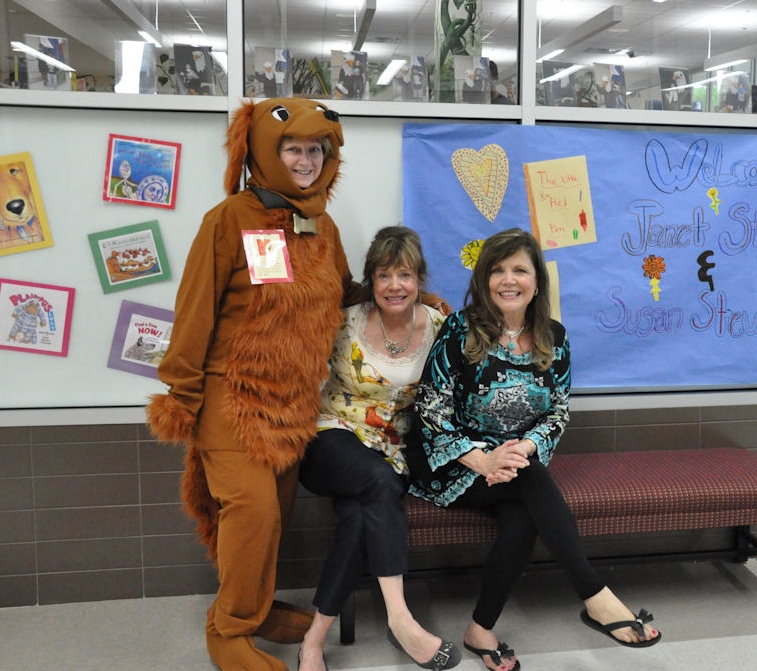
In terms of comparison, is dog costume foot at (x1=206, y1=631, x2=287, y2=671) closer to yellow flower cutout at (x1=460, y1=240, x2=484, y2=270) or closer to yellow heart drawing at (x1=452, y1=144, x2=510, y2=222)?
yellow flower cutout at (x1=460, y1=240, x2=484, y2=270)

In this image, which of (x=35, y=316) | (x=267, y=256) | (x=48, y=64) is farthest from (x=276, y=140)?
(x=35, y=316)

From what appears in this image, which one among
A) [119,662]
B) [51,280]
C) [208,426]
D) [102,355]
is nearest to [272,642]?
[119,662]

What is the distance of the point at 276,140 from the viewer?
6.58 feet

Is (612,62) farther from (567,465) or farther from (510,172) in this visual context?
(567,465)

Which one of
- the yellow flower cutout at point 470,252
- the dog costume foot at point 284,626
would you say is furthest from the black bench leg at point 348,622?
the yellow flower cutout at point 470,252

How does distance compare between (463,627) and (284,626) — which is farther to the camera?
(463,627)

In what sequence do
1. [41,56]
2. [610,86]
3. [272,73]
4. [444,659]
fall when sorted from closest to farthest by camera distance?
1. [444,659]
2. [41,56]
3. [272,73]
4. [610,86]

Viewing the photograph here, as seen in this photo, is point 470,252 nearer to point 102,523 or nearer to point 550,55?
point 550,55

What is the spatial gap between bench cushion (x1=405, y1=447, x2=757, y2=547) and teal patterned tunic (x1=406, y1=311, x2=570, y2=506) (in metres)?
0.10

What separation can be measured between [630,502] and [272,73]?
1901 millimetres

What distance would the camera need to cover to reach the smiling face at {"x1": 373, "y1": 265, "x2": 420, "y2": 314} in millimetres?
2178

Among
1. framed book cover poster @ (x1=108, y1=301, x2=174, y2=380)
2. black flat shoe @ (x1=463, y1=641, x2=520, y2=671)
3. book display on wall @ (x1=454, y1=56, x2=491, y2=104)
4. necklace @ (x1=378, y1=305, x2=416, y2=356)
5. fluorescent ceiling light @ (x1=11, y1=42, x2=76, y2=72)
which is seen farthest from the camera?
book display on wall @ (x1=454, y1=56, x2=491, y2=104)

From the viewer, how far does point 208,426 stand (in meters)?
2.07

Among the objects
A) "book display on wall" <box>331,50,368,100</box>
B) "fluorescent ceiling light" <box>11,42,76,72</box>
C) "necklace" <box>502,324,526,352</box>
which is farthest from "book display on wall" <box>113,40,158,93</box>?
"necklace" <box>502,324,526,352</box>
